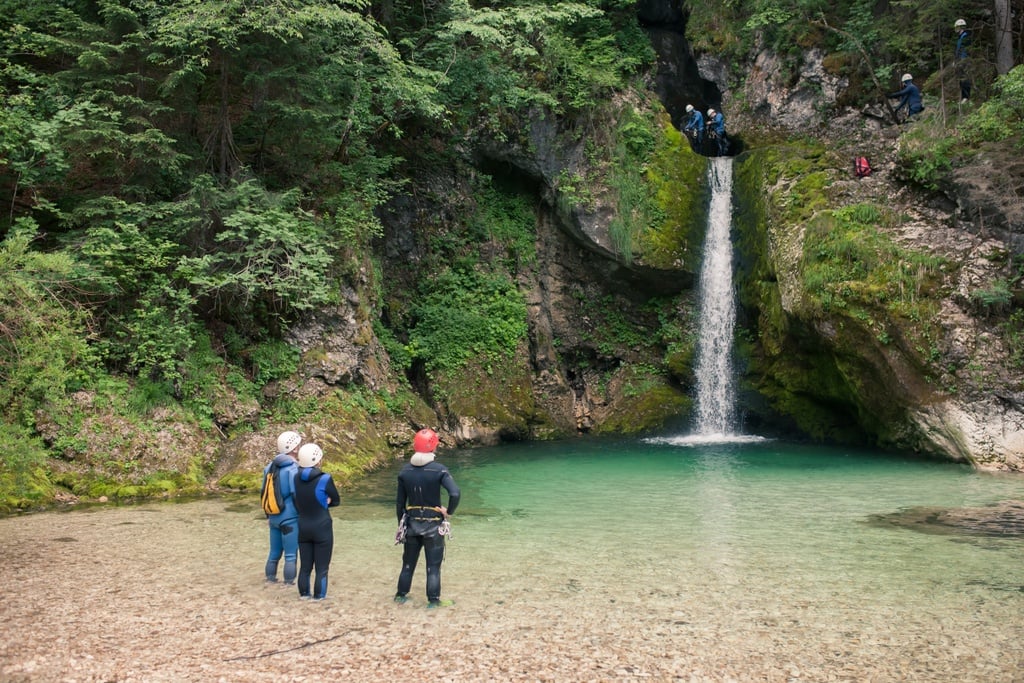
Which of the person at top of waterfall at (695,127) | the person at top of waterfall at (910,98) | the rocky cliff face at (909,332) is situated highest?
the person at top of waterfall at (695,127)

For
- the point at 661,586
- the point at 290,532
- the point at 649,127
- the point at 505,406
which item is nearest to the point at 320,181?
the point at 505,406

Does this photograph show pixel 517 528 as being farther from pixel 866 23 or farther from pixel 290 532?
pixel 866 23

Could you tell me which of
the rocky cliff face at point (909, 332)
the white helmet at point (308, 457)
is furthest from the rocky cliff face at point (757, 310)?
the white helmet at point (308, 457)

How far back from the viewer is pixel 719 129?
21875 mm

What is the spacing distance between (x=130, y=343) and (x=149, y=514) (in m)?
3.92

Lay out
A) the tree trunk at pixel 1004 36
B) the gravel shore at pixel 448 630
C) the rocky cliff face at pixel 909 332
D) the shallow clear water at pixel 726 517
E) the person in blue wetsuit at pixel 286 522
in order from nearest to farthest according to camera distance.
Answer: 1. the gravel shore at pixel 448 630
2. the person in blue wetsuit at pixel 286 522
3. the shallow clear water at pixel 726 517
4. the rocky cliff face at pixel 909 332
5. the tree trunk at pixel 1004 36

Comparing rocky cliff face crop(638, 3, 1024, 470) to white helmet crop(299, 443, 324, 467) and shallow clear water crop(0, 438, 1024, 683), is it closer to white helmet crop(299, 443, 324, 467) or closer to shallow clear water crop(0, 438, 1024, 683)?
shallow clear water crop(0, 438, 1024, 683)

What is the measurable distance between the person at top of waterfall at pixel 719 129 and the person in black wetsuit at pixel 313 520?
19.0 metres

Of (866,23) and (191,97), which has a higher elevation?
(866,23)

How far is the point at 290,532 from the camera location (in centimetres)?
654

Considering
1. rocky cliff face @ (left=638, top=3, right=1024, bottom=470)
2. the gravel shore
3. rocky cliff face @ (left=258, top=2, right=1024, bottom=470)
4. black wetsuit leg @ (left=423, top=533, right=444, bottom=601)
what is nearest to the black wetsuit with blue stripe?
the gravel shore

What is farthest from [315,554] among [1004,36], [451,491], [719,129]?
[719,129]

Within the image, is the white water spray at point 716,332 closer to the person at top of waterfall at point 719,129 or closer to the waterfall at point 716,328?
the waterfall at point 716,328

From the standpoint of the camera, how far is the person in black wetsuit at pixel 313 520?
609cm
